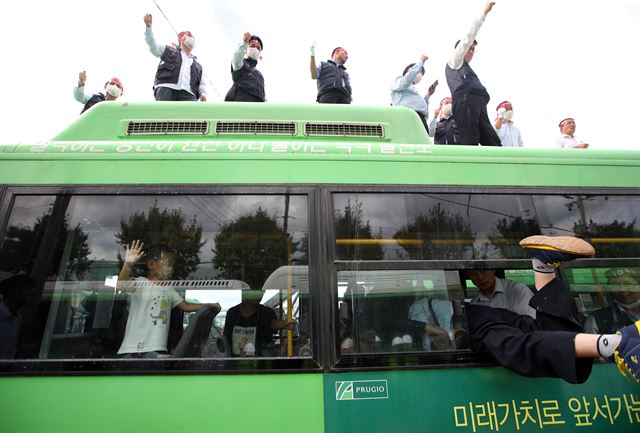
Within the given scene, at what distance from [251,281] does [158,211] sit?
0.74 meters

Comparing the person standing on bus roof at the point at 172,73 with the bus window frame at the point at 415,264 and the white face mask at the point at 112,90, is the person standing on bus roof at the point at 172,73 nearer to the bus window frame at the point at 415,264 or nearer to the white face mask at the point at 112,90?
the white face mask at the point at 112,90

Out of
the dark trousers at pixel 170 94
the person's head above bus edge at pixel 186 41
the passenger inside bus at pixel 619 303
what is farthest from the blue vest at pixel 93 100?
the passenger inside bus at pixel 619 303

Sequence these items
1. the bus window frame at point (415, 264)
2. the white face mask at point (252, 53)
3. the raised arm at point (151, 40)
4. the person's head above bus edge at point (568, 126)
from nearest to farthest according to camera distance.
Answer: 1. the bus window frame at point (415, 264)
2. the raised arm at point (151, 40)
3. the white face mask at point (252, 53)
4. the person's head above bus edge at point (568, 126)

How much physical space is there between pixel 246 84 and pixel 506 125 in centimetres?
335

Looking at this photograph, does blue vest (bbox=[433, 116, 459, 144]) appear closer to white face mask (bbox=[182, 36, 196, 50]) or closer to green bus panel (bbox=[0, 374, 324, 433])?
white face mask (bbox=[182, 36, 196, 50])

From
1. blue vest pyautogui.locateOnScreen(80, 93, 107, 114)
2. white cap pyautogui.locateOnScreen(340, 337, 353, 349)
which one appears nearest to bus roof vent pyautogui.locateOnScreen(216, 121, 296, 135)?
white cap pyautogui.locateOnScreen(340, 337, 353, 349)

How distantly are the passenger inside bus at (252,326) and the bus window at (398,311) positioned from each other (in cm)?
37

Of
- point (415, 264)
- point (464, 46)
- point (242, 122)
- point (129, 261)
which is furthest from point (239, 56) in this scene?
point (415, 264)

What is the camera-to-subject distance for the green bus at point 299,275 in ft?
6.77

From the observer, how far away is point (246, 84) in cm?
432

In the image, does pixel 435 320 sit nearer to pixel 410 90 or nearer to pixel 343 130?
pixel 343 130

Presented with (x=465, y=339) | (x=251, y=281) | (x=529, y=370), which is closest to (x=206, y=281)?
(x=251, y=281)

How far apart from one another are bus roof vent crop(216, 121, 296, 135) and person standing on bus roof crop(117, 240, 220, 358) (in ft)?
3.68

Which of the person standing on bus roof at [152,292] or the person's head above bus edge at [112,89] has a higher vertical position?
the person's head above bus edge at [112,89]
